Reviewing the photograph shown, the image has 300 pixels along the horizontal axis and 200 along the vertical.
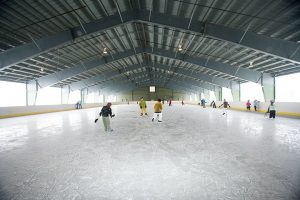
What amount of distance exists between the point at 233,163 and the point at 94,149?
3.68m

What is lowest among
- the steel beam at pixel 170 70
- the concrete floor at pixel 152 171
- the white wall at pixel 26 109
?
the concrete floor at pixel 152 171

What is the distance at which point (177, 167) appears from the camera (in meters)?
3.87

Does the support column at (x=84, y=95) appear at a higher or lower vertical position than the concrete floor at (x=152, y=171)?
higher

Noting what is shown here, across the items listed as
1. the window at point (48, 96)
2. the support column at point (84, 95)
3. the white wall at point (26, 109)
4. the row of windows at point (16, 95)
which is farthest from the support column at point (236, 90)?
the row of windows at point (16, 95)

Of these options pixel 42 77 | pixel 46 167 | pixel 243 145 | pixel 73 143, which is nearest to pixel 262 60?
pixel 243 145

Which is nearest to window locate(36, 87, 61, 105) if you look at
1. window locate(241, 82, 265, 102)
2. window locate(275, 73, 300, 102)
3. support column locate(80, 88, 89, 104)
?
support column locate(80, 88, 89, 104)

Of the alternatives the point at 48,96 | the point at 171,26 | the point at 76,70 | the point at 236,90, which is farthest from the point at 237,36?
the point at 48,96

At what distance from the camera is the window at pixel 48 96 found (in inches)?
1053

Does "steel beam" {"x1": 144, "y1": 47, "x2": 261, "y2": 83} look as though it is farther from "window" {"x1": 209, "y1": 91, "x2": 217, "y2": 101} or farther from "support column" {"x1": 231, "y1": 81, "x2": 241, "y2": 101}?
"window" {"x1": 209, "y1": 91, "x2": 217, "y2": 101}

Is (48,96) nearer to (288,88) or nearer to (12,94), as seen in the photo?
(12,94)

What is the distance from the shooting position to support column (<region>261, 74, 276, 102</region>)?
2161cm

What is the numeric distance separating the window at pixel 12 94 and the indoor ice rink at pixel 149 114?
0.47ft

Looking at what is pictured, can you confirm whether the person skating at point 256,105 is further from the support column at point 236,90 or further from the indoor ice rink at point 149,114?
the support column at point 236,90

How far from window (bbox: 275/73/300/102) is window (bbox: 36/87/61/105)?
30.3 metres
